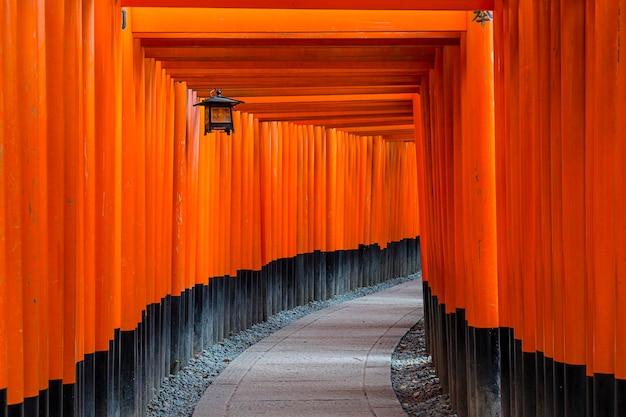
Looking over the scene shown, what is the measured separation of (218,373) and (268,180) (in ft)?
17.9

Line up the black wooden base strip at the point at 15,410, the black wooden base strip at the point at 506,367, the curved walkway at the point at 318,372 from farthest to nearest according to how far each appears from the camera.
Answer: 1. the curved walkway at the point at 318,372
2. the black wooden base strip at the point at 506,367
3. the black wooden base strip at the point at 15,410

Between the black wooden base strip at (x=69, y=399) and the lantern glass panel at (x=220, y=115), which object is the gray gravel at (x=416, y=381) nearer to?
the lantern glass panel at (x=220, y=115)

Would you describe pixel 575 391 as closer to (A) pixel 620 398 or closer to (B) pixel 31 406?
(A) pixel 620 398

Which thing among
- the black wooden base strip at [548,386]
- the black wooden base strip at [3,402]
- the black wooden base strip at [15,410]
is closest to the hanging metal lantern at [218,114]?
the black wooden base strip at [548,386]

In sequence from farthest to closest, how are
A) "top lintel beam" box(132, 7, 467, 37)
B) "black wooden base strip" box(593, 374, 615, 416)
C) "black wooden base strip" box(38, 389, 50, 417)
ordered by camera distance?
1. "top lintel beam" box(132, 7, 467, 37)
2. "black wooden base strip" box(38, 389, 50, 417)
3. "black wooden base strip" box(593, 374, 615, 416)

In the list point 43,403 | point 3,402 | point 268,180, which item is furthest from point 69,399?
point 268,180

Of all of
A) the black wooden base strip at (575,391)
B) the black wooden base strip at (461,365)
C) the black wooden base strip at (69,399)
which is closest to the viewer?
the black wooden base strip at (575,391)

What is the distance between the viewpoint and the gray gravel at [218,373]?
9846mm

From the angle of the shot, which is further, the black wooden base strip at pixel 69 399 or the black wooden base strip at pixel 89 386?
the black wooden base strip at pixel 89 386

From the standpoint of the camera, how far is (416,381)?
11.3 metres

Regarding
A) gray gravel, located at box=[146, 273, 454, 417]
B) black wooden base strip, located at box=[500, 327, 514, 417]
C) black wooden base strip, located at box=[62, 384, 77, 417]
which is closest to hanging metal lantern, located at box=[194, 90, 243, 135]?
gray gravel, located at box=[146, 273, 454, 417]

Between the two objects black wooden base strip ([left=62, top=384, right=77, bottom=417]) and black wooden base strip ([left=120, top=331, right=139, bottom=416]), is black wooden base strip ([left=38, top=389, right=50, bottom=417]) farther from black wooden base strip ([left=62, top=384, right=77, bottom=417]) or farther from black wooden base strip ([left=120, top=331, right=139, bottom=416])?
black wooden base strip ([left=120, top=331, right=139, bottom=416])

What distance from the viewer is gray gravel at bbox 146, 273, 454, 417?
985cm

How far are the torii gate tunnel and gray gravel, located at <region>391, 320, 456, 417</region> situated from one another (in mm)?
270
